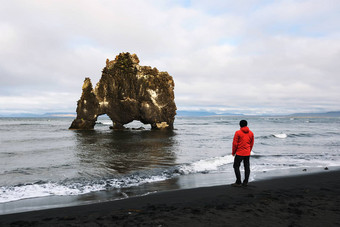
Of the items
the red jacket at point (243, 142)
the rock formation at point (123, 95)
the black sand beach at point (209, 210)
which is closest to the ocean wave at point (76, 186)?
the black sand beach at point (209, 210)

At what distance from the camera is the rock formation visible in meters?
42.9

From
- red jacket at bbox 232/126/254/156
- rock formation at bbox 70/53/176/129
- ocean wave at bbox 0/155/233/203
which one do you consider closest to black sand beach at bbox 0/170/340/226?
→ red jacket at bbox 232/126/254/156

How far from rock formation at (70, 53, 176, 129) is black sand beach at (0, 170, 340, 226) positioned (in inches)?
1434

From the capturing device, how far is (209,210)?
566 centimetres

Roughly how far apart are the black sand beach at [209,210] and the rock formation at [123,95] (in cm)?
3641

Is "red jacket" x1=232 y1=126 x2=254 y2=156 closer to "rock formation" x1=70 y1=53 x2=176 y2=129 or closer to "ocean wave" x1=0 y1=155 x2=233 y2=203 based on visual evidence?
"ocean wave" x1=0 y1=155 x2=233 y2=203

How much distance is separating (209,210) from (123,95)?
3952 centimetres

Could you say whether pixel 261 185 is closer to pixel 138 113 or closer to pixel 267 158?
pixel 267 158

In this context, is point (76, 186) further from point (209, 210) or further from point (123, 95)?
point (123, 95)

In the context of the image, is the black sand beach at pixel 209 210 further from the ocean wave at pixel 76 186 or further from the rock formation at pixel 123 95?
the rock formation at pixel 123 95

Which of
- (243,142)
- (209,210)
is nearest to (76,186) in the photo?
(209,210)

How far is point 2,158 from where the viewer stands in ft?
46.4

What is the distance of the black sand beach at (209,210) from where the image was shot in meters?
4.95

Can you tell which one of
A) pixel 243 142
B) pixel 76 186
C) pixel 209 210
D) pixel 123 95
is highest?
pixel 123 95
